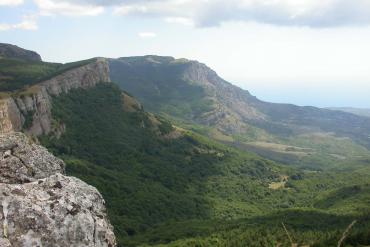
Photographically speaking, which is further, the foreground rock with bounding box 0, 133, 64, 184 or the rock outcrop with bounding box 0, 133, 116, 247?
the foreground rock with bounding box 0, 133, 64, 184

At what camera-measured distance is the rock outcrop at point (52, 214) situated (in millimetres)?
23156

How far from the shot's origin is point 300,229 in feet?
606

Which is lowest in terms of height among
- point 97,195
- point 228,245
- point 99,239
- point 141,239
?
point 141,239

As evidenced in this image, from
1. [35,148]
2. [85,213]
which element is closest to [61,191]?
[85,213]

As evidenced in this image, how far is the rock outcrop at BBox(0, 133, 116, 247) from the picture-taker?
2316 cm

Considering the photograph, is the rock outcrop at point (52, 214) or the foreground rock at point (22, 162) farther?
the foreground rock at point (22, 162)

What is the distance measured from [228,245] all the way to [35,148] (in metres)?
125

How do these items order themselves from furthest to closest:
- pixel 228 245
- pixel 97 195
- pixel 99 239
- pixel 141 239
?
pixel 141 239
pixel 228 245
pixel 97 195
pixel 99 239

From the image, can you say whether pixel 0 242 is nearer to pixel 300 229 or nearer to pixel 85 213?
pixel 85 213

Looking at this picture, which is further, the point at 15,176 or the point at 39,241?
the point at 15,176

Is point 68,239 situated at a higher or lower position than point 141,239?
higher

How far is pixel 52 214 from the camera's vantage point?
80.4 ft

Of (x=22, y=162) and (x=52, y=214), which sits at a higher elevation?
(x=22, y=162)

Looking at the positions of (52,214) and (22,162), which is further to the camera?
(22,162)
